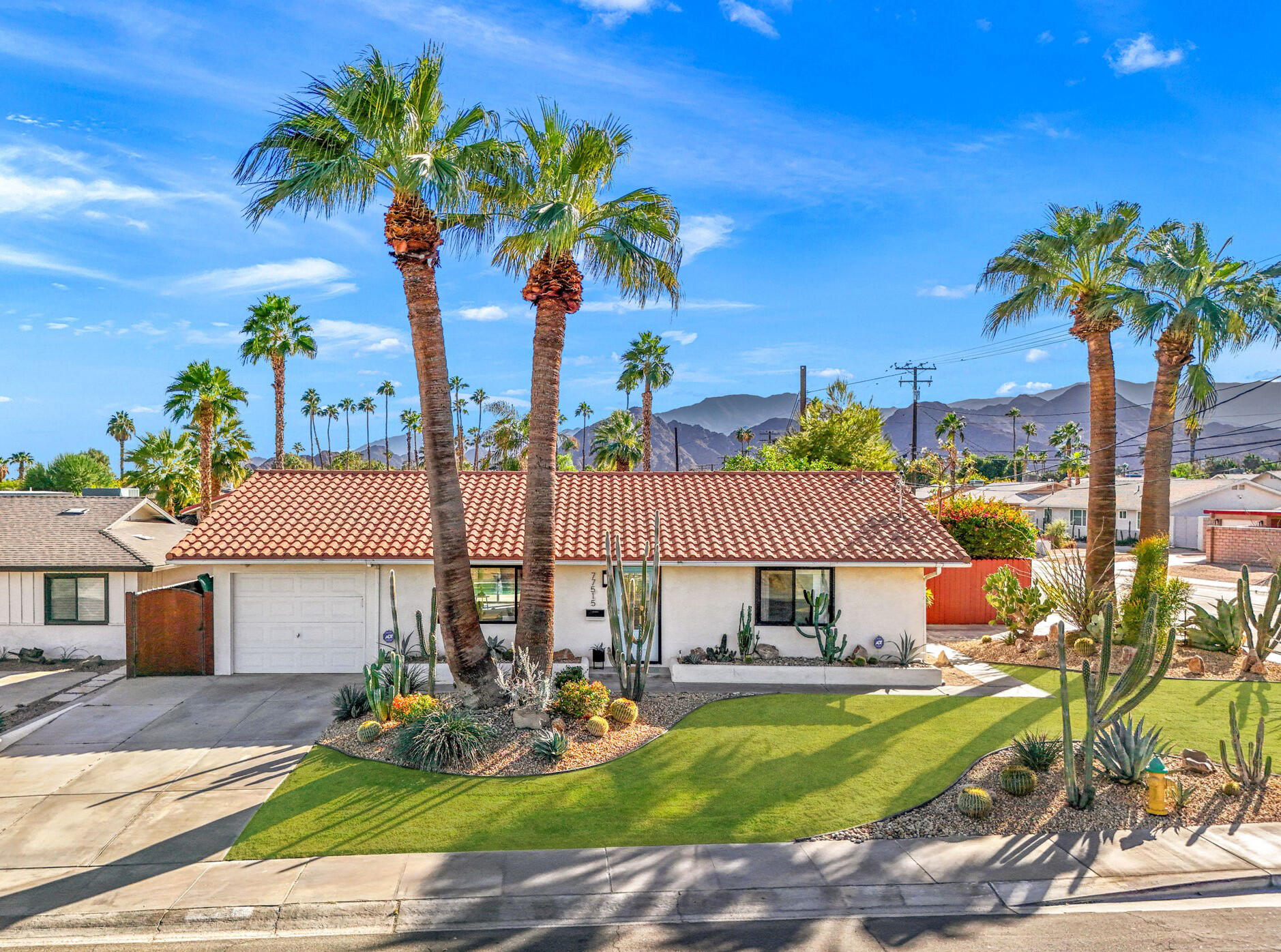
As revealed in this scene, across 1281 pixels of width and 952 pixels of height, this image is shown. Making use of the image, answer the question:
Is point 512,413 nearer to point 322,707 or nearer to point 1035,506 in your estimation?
point 1035,506

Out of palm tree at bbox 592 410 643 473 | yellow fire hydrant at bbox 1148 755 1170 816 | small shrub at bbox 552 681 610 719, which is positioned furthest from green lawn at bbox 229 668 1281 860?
palm tree at bbox 592 410 643 473

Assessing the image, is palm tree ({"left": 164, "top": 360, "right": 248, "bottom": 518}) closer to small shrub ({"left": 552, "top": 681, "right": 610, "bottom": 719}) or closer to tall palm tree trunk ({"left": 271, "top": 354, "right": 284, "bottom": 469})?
tall palm tree trunk ({"left": 271, "top": 354, "right": 284, "bottom": 469})

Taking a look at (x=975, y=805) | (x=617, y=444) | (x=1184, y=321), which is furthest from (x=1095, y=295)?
(x=617, y=444)

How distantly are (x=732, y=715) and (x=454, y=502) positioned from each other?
6.17 m

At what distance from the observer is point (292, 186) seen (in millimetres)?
12055

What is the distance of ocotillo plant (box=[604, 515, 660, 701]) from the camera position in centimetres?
1393

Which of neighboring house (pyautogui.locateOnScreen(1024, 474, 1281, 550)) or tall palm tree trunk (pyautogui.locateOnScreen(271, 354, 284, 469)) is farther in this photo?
neighboring house (pyautogui.locateOnScreen(1024, 474, 1281, 550))

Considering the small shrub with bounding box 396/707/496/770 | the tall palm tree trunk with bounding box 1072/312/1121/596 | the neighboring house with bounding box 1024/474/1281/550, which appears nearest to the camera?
the small shrub with bounding box 396/707/496/770

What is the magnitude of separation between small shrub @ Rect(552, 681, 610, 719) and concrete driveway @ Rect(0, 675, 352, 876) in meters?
4.04

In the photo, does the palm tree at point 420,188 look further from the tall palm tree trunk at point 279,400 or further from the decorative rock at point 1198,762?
the tall palm tree trunk at point 279,400

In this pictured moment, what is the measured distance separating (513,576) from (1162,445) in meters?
17.2

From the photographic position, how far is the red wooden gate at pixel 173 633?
1694 centimetres

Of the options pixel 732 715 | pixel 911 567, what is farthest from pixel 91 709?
pixel 911 567

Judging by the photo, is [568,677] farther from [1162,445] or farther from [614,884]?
[1162,445]
